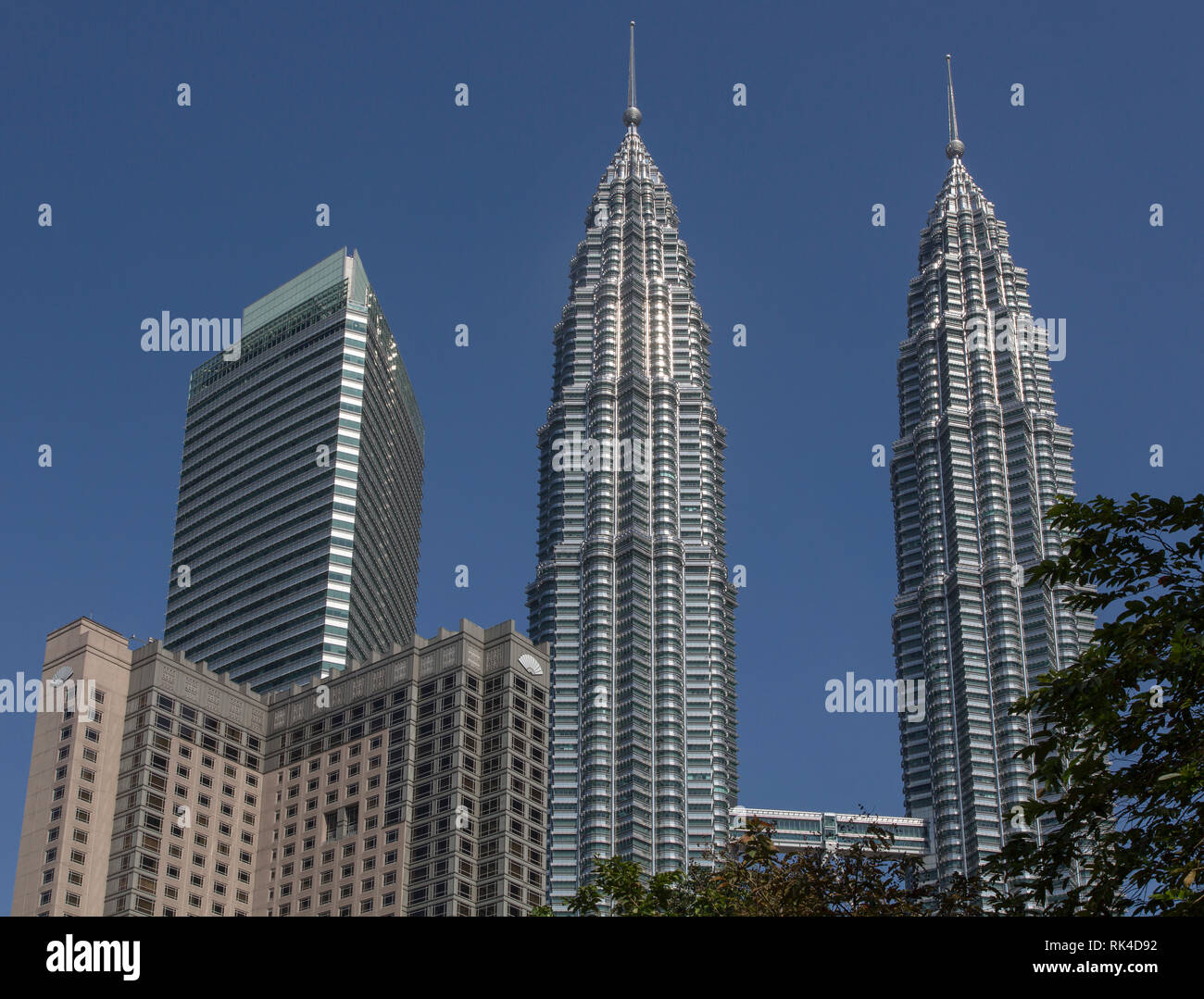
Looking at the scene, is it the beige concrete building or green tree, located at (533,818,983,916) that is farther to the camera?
the beige concrete building

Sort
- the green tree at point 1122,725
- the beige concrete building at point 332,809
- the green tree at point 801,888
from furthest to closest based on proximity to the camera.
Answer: the beige concrete building at point 332,809, the green tree at point 801,888, the green tree at point 1122,725

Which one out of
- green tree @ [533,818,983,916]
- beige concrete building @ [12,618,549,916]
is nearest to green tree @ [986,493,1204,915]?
green tree @ [533,818,983,916]

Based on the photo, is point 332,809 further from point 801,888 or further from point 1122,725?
point 1122,725

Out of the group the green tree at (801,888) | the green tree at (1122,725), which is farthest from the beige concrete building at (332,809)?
the green tree at (1122,725)

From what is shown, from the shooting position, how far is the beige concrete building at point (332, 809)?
181 metres

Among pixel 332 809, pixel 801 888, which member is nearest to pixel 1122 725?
pixel 801 888

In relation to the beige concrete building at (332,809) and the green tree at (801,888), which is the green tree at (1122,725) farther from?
the beige concrete building at (332,809)

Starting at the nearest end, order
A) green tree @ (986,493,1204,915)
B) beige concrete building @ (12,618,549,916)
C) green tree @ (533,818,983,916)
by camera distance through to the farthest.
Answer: green tree @ (986,493,1204,915)
green tree @ (533,818,983,916)
beige concrete building @ (12,618,549,916)

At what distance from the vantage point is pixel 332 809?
19762cm

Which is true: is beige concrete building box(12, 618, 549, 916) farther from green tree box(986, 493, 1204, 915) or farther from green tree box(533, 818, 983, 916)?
green tree box(986, 493, 1204, 915)

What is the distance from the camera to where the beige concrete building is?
181m

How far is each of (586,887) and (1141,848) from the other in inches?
956
